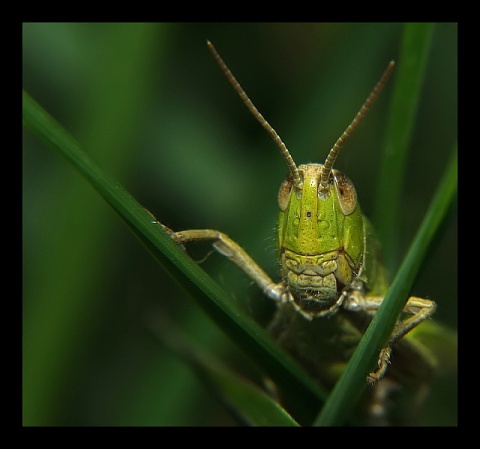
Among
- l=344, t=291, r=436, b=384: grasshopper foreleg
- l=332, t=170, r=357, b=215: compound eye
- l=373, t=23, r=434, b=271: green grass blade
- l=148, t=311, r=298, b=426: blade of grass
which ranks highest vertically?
l=373, t=23, r=434, b=271: green grass blade

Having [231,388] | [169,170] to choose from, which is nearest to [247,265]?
[231,388]

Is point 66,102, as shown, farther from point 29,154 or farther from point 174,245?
point 174,245

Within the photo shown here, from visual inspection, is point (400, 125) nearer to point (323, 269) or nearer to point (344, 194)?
point (344, 194)

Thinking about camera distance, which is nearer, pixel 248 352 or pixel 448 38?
pixel 248 352

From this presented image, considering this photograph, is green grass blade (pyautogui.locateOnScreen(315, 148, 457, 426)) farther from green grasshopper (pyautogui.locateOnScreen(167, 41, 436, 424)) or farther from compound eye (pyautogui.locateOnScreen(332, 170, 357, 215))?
compound eye (pyautogui.locateOnScreen(332, 170, 357, 215))

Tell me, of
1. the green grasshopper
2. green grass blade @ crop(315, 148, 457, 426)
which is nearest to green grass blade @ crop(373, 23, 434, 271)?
the green grasshopper

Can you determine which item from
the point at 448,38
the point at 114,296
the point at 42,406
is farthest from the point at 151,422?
the point at 448,38

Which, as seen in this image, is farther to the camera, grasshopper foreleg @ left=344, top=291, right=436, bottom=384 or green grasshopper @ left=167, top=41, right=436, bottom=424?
green grasshopper @ left=167, top=41, right=436, bottom=424
